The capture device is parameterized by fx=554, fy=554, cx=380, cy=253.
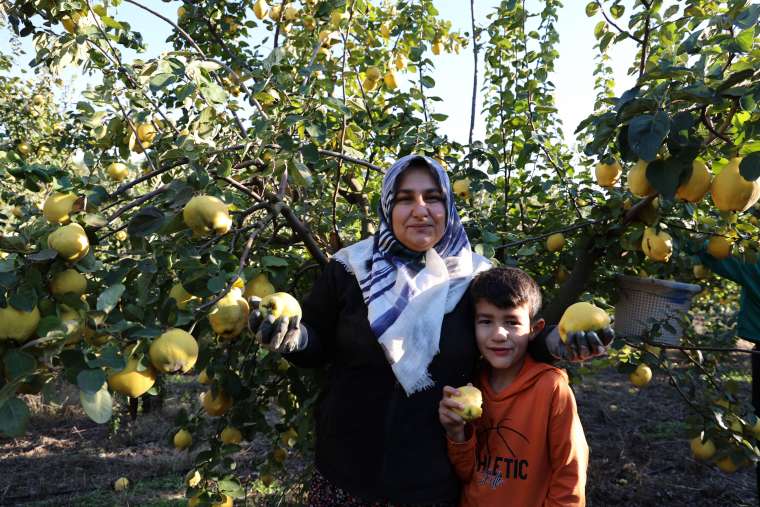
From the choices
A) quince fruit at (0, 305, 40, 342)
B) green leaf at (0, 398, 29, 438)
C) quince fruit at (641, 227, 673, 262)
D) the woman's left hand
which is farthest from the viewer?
quince fruit at (641, 227, 673, 262)

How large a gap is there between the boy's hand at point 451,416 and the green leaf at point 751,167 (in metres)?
0.84

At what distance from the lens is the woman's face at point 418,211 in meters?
1.54

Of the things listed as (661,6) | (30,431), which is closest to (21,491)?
(30,431)

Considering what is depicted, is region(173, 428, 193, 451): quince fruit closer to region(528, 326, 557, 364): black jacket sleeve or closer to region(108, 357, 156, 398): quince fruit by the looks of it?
region(108, 357, 156, 398): quince fruit

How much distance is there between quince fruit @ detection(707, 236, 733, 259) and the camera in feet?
7.27

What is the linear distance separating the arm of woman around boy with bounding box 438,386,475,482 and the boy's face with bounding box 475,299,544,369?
159 mm

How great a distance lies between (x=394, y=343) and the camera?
1.41m

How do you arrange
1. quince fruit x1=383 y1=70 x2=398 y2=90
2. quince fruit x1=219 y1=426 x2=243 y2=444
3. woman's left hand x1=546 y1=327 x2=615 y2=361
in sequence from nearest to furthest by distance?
woman's left hand x1=546 y1=327 x2=615 y2=361
quince fruit x1=219 y1=426 x2=243 y2=444
quince fruit x1=383 y1=70 x2=398 y2=90

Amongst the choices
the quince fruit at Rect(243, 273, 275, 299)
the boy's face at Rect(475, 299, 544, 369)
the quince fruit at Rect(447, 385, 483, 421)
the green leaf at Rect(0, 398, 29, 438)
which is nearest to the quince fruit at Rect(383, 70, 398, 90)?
the quince fruit at Rect(243, 273, 275, 299)

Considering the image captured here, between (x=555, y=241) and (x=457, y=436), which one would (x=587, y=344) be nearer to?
(x=457, y=436)

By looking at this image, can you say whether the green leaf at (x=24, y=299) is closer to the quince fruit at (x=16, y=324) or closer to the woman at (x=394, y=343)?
the quince fruit at (x=16, y=324)

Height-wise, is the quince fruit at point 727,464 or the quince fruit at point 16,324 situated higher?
the quince fruit at point 16,324

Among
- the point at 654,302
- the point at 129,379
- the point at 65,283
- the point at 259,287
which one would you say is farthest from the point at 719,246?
the point at 65,283

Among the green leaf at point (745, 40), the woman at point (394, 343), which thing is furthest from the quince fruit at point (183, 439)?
the green leaf at point (745, 40)
